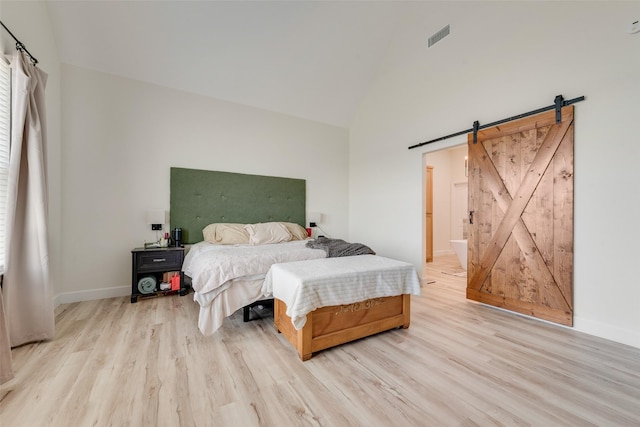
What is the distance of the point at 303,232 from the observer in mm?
4219

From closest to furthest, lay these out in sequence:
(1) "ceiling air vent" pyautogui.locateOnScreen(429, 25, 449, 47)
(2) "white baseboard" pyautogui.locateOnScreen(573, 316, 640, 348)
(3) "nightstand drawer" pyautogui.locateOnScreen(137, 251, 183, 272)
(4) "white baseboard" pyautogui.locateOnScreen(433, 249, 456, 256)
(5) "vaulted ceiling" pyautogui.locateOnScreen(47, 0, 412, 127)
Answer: (2) "white baseboard" pyautogui.locateOnScreen(573, 316, 640, 348) → (5) "vaulted ceiling" pyautogui.locateOnScreen(47, 0, 412, 127) → (3) "nightstand drawer" pyautogui.locateOnScreen(137, 251, 183, 272) → (1) "ceiling air vent" pyautogui.locateOnScreen(429, 25, 449, 47) → (4) "white baseboard" pyautogui.locateOnScreen(433, 249, 456, 256)

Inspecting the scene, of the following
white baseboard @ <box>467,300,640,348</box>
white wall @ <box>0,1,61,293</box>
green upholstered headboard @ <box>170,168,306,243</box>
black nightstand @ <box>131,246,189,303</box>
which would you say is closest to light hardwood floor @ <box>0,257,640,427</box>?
white baseboard @ <box>467,300,640,348</box>

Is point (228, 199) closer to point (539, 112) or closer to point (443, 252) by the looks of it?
point (539, 112)

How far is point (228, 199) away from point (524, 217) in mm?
3870

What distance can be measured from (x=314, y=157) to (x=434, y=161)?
3.11 metres

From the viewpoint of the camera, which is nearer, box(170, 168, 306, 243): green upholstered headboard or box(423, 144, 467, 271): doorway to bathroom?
box(170, 168, 306, 243): green upholstered headboard

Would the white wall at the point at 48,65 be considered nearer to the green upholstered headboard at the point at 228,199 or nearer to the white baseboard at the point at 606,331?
the green upholstered headboard at the point at 228,199

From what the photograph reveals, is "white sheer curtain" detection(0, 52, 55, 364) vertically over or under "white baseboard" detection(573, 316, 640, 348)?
over

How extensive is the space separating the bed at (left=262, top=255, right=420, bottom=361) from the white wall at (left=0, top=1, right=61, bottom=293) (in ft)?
6.81

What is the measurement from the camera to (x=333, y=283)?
1.96 metres

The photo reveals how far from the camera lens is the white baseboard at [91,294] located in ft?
9.87

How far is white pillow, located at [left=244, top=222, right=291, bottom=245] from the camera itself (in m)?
3.51

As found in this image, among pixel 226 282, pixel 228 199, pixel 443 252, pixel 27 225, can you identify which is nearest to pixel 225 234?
pixel 228 199

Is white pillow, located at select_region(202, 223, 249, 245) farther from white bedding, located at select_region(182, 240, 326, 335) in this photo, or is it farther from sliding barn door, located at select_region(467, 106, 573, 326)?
sliding barn door, located at select_region(467, 106, 573, 326)
